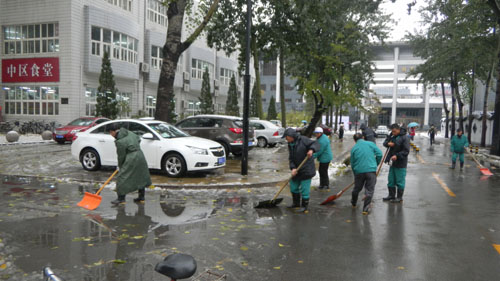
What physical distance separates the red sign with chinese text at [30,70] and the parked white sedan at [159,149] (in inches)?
771

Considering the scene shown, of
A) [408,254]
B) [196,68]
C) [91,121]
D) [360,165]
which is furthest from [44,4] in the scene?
[408,254]

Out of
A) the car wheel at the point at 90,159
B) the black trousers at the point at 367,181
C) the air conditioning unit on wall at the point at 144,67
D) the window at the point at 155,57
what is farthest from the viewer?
the window at the point at 155,57

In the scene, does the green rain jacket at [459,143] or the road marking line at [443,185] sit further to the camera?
the green rain jacket at [459,143]

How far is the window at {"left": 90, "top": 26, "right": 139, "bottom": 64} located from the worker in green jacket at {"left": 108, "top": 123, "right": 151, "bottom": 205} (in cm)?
2381

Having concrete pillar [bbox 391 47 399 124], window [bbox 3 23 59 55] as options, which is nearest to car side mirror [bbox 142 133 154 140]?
window [bbox 3 23 59 55]

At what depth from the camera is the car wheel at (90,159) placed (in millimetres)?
11267

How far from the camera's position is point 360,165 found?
7.42 m

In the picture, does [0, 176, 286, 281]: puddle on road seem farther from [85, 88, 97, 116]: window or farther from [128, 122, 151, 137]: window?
[85, 88, 97, 116]: window

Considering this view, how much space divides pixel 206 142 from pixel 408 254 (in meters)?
6.95

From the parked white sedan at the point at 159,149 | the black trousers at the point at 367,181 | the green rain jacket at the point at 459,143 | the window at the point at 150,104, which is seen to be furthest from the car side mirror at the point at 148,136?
the window at the point at 150,104

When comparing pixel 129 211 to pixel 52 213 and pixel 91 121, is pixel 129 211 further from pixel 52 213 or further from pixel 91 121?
pixel 91 121

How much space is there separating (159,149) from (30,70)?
23.5m

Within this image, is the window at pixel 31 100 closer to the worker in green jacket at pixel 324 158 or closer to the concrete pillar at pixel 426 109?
the worker in green jacket at pixel 324 158

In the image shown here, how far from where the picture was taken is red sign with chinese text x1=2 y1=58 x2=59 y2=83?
28.2 m
